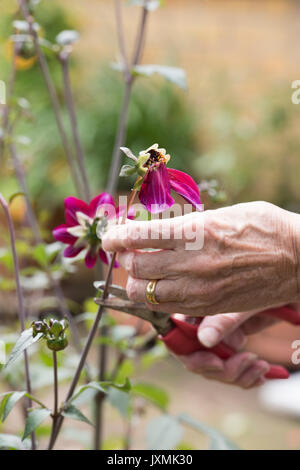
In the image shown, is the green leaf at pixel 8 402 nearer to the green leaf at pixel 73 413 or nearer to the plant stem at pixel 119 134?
the green leaf at pixel 73 413

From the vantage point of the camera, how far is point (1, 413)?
1.18 ft

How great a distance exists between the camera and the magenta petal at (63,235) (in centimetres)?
42

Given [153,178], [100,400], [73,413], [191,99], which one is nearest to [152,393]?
[100,400]

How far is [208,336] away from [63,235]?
0.49 ft

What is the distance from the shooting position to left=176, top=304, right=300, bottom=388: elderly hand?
18.8 inches

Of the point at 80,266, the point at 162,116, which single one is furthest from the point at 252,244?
the point at 162,116

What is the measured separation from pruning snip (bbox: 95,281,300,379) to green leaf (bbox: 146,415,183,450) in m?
0.10

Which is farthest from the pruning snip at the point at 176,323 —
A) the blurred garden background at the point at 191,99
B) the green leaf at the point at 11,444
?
the blurred garden background at the point at 191,99

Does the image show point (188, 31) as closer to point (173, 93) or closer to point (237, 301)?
point (173, 93)

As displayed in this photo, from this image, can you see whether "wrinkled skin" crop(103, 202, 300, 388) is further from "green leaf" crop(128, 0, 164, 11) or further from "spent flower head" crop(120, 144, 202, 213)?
"green leaf" crop(128, 0, 164, 11)

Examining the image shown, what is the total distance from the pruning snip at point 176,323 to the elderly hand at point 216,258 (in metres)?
0.02

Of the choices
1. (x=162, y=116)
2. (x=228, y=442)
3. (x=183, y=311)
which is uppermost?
(x=162, y=116)

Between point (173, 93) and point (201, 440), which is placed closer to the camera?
point (201, 440)
